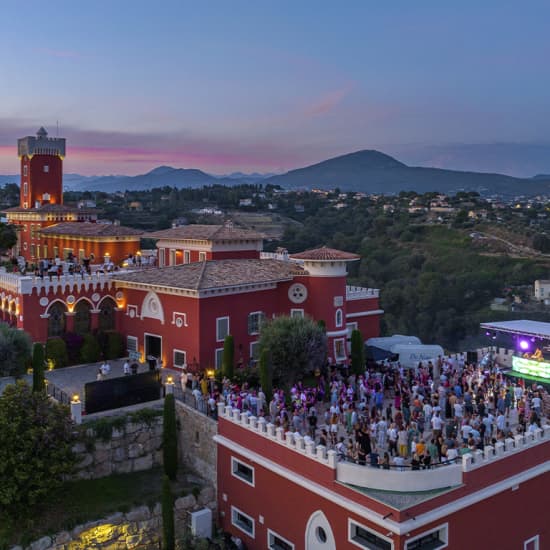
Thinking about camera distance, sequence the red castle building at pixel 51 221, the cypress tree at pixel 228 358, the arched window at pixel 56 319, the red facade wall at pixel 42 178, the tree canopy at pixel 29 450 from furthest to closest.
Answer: the red facade wall at pixel 42 178, the red castle building at pixel 51 221, the arched window at pixel 56 319, the cypress tree at pixel 228 358, the tree canopy at pixel 29 450

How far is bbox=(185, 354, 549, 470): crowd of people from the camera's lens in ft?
60.4

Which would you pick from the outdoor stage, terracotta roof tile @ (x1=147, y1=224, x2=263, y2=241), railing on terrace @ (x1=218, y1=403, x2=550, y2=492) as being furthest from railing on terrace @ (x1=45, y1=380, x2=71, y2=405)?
the outdoor stage

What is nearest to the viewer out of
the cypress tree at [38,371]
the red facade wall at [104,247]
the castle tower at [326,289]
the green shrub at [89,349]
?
the cypress tree at [38,371]

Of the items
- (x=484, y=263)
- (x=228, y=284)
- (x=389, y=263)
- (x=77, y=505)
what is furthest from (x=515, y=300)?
(x=77, y=505)

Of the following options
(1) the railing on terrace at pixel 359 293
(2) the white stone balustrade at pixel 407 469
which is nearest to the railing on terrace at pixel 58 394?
(2) the white stone balustrade at pixel 407 469

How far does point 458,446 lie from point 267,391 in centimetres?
775

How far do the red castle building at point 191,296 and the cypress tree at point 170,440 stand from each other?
20.6ft

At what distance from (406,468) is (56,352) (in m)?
18.7

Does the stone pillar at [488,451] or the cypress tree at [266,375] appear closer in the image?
the stone pillar at [488,451]

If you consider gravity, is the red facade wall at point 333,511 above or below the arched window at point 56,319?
below

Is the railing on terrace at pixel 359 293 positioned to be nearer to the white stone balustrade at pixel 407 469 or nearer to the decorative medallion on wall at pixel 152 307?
the decorative medallion on wall at pixel 152 307

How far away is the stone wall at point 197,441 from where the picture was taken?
73.3 feet

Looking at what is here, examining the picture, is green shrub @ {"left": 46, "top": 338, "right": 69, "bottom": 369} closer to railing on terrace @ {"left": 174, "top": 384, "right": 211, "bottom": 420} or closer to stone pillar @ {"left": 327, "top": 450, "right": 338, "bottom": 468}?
railing on terrace @ {"left": 174, "top": 384, "right": 211, "bottom": 420}

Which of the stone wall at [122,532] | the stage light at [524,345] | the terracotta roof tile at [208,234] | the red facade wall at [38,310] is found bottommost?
the stone wall at [122,532]
